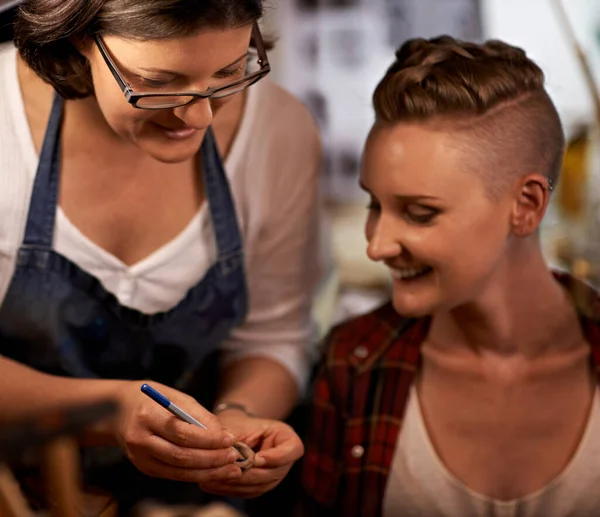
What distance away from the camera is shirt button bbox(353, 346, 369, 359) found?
1.79m

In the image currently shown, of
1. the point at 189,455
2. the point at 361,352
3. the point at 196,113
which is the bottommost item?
the point at 361,352

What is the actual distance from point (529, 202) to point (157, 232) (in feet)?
2.07

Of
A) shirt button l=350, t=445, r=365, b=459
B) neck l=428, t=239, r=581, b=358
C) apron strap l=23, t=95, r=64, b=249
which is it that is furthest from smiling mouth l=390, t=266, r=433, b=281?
apron strap l=23, t=95, r=64, b=249

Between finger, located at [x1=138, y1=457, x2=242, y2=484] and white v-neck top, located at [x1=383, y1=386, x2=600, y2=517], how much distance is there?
45 centimetres

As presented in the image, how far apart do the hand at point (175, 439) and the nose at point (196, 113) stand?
376 mm

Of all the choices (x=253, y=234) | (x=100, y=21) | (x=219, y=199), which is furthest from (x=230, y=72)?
(x=253, y=234)

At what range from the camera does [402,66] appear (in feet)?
5.26

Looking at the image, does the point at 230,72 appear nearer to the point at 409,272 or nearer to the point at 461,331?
the point at 409,272

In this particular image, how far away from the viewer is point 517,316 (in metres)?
1.70

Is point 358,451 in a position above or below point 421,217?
below

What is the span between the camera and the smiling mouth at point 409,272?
1568 mm

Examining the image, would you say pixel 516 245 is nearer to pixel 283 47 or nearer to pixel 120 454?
pixel 120 454

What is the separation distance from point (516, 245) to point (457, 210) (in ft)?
0.58

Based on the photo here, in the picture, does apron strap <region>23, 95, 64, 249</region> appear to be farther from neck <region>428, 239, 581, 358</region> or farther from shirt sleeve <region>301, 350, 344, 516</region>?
neck <region>428, 239, 581, 358</region>
